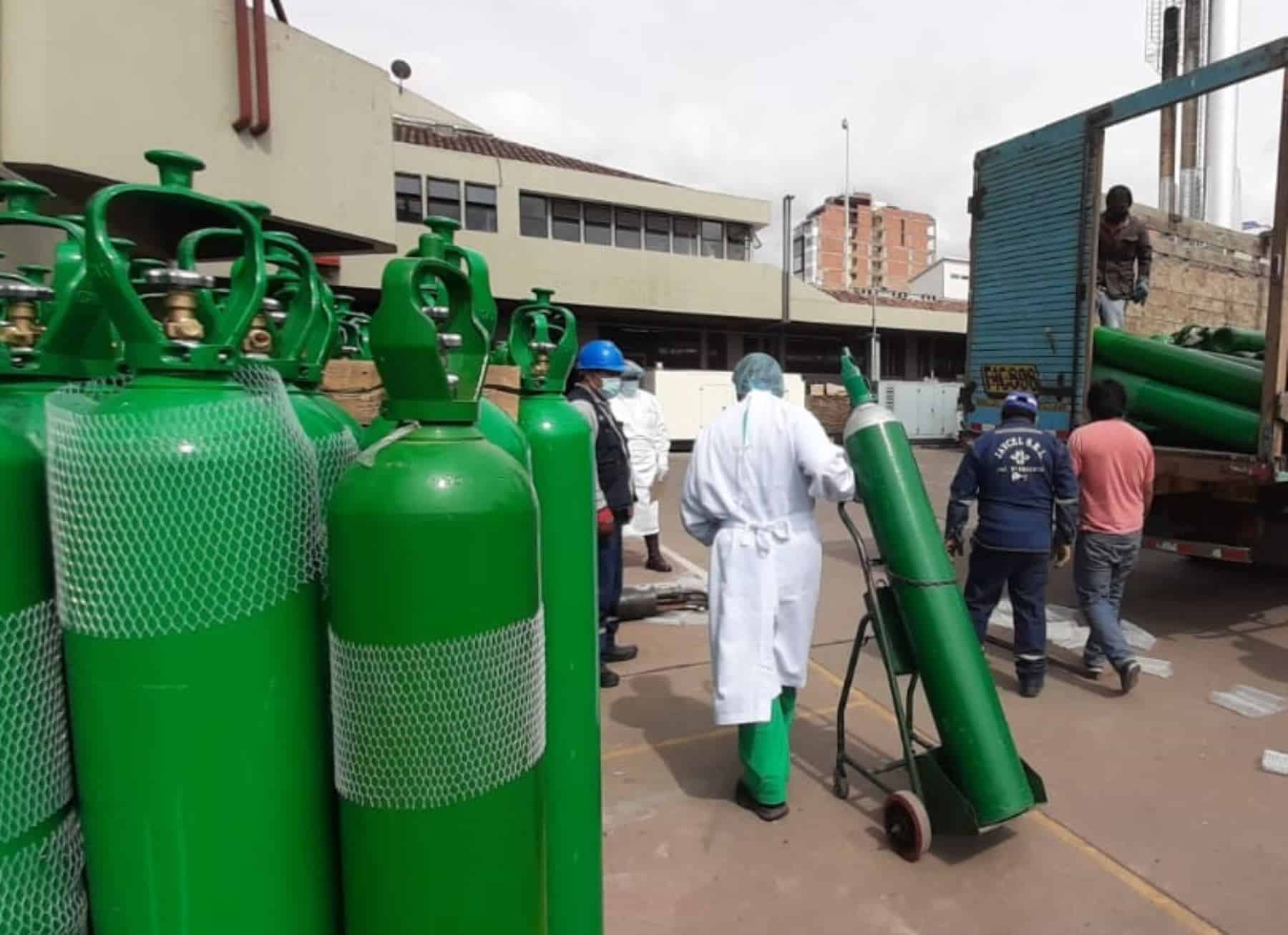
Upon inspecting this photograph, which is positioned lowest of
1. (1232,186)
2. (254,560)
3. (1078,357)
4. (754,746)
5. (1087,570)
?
(754,746)

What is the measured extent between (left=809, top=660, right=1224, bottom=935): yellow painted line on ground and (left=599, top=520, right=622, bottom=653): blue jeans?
96.0 inches

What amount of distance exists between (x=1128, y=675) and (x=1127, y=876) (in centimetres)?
182

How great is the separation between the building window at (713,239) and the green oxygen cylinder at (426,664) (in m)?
23.4

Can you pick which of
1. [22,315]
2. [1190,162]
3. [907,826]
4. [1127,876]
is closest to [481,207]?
[1190,162]

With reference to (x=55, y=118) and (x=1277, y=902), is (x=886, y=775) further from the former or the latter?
(x=55, y=118)

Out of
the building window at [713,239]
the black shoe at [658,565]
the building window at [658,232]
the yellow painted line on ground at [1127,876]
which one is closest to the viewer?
the yellow painted line on ground at [1127,876]

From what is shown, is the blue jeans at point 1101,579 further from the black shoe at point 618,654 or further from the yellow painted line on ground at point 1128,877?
the black shoe at point 618,654

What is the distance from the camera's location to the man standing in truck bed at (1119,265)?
639cm

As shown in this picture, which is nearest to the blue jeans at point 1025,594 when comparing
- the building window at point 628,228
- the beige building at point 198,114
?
the beige building at point 198,114

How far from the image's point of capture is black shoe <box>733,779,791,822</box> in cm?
308

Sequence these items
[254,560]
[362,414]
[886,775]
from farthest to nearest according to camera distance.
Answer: [886,775], [362,414], [254,560]

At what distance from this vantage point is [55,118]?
3.51 metres

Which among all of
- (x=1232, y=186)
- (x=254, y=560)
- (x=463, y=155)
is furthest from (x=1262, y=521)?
(x=463, y=155)

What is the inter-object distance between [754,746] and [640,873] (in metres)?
0.63
